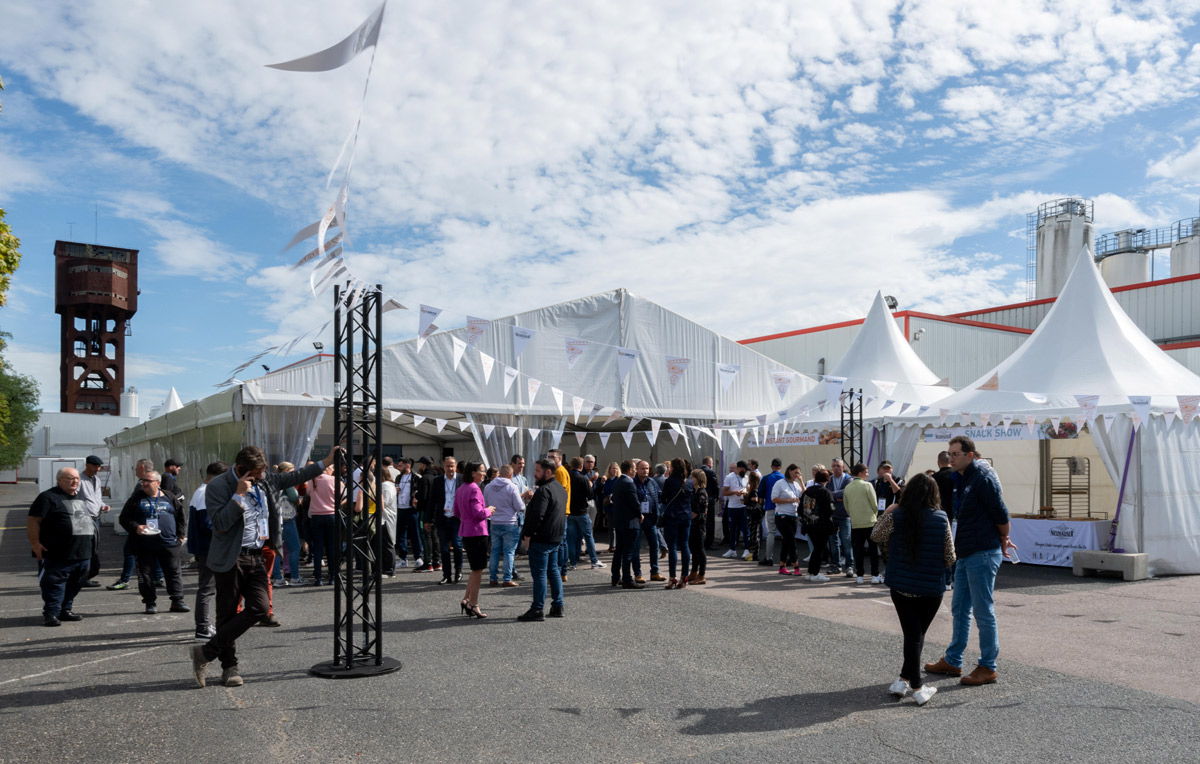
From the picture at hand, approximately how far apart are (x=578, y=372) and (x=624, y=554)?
6739 mm

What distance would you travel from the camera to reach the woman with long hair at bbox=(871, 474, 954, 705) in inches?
211

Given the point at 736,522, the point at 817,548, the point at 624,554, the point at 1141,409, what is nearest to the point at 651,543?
the point at 624,554

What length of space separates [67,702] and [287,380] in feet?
28.3

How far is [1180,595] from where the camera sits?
978 centimetres

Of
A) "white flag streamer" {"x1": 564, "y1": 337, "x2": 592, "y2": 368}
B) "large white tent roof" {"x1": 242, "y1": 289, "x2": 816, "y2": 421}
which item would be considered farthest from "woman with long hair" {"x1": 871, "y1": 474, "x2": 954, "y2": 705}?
"white flag streamer" {"x1": 564, "y1": 337, "x2": 592, "y2": 368}

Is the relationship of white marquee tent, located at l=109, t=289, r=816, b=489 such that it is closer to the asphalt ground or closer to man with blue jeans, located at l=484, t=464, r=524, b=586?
man with blue jeans, located at l=484, t=464, r=524, b=586

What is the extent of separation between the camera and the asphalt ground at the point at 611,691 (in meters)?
4.52

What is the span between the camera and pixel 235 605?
19.0ft

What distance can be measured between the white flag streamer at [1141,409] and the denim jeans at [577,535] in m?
7.55

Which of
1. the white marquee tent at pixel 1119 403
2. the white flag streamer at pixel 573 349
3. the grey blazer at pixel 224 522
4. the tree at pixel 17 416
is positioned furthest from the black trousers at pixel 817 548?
the tree at pixel 17 416

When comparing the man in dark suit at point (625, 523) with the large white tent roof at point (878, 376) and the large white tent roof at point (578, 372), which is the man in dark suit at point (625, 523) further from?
the large white tent roof at point (878, 376)

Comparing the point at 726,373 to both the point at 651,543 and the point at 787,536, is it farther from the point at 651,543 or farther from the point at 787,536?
the point at 651,543

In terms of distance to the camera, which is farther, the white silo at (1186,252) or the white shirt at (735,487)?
the white silo at (1186,252)

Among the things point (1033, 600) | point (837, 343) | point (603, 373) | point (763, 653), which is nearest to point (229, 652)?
point (763, 653)
